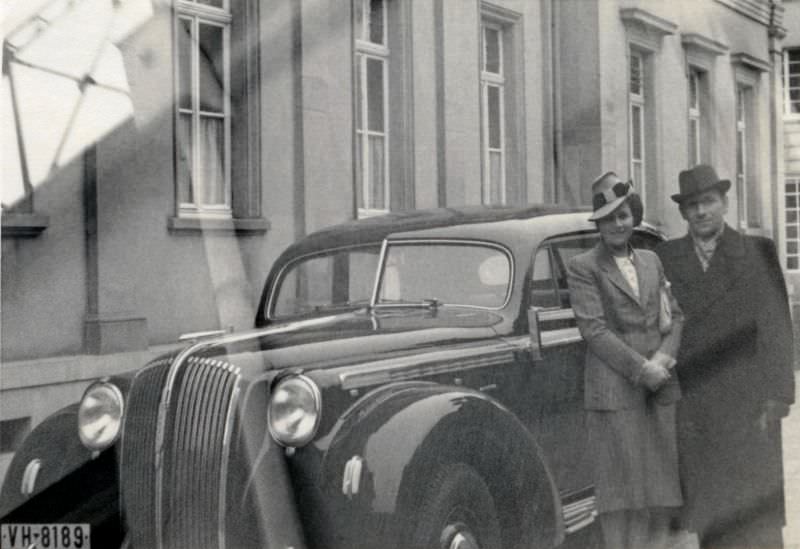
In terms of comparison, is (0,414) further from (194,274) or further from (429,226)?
(429,226)

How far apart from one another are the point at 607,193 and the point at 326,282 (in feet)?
1.95

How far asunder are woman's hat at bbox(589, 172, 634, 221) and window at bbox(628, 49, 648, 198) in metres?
0.06

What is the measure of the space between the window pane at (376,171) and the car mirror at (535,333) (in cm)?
44

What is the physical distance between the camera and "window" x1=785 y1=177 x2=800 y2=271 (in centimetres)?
221

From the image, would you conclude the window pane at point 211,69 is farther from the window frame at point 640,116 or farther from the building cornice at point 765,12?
the building cornice at point 765,12

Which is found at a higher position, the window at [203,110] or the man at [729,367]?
the window at [203,110]

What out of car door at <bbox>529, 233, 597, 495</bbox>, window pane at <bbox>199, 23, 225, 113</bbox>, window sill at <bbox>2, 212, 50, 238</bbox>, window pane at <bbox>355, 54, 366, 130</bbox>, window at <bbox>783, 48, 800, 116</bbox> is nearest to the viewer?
window sill at <bbox>2, 212, 50, 238</bbox>

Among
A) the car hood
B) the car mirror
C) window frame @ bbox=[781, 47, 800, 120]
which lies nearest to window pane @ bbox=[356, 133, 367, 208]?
the car hood

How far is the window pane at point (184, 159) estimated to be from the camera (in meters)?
1.57

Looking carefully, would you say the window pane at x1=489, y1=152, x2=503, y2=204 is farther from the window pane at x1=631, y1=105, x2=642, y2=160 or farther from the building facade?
the window pane at x1=631, y1=105, x2=642, y2=160

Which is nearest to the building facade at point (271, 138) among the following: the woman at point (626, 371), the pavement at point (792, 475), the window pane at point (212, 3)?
the window pane at point (212, 3)

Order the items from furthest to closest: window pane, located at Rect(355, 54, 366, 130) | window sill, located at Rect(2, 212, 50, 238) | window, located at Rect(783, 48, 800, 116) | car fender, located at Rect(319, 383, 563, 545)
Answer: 1. window, located at Rect(783, 48, 800, 116)
2. window pane, located at Rect(355, 54, 366, 130)
3. car fender, located at Rect(319, 383, 563, 545)
4. window sill, located at Rect(2, 212, 50, 238)

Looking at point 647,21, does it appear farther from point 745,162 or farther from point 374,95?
point 374,95

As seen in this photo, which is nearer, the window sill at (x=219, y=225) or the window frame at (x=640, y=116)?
the window sill at (x=219, y=225)
